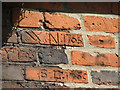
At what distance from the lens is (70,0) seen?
1157mm

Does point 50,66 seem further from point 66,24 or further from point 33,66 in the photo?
point 66,24

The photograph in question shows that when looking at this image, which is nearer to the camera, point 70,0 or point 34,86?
point 34,86

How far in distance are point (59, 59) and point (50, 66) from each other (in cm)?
5

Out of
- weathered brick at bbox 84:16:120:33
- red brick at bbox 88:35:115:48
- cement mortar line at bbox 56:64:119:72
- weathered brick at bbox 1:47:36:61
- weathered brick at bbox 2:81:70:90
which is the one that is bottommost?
weathered brick at bbox 2:81:70:90

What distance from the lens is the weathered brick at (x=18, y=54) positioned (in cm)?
105

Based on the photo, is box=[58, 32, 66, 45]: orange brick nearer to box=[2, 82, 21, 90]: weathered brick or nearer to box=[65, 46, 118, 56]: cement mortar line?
box=[65, 46, 118, 56]: cement mortar line

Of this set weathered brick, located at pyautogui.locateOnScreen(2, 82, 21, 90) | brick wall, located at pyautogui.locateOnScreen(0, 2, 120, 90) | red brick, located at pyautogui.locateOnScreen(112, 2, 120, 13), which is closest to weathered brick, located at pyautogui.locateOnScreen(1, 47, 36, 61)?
brick wall, located at pyautogui.locateOnScreen(0, 2, 120, 90)

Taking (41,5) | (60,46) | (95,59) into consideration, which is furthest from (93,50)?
(41,5)

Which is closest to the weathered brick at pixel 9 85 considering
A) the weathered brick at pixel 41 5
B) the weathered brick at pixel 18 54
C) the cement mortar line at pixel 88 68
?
the weathered brick at pixel 18 54

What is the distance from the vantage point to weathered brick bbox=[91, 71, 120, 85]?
3.66 ft

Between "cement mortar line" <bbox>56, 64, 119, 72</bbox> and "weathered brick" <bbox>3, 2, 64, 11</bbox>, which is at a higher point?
"weathered brick" <bbox>3, 2, 64, 11</bbox>

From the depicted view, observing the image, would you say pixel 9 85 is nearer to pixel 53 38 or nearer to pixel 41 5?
pixel 53 38

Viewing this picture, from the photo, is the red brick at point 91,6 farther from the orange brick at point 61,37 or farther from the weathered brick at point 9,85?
the weathered brick at point 9,85

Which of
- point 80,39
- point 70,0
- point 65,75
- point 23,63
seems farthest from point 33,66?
point 70,0
